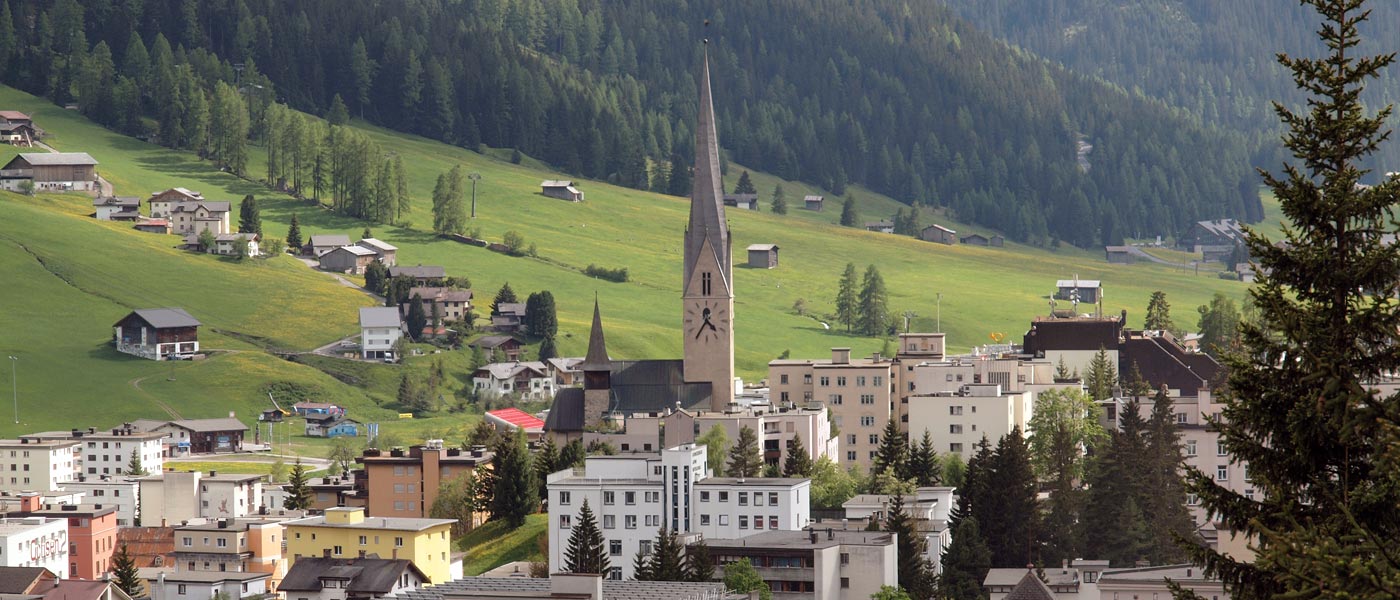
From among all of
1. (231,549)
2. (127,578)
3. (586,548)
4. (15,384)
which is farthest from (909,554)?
(15,384)

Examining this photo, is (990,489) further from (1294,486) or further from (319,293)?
(319,293)

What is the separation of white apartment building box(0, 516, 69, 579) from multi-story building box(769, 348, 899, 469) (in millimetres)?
40428

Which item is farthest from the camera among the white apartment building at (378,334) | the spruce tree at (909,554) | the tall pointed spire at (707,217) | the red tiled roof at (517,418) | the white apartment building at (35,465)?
the white apartment building at (378,334)

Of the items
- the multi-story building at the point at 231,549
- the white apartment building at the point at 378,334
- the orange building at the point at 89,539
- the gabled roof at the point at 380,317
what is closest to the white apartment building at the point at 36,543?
the orange building at the point at 89,539

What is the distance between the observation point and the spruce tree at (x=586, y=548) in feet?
284

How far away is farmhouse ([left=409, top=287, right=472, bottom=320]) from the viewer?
18800cm

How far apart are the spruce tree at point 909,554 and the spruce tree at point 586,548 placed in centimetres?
1169

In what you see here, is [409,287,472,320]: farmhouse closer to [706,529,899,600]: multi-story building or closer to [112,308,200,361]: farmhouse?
[112,308,200,361]: farmhouse

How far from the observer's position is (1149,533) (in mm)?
95062

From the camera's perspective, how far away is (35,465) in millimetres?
135250

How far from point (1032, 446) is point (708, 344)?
2822 cm

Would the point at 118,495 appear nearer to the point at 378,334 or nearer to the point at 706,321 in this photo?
the point at 706,321

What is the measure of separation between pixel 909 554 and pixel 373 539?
25718mm

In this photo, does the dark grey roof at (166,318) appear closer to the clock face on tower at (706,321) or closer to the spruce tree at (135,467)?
the spruce tree at (135,467)
